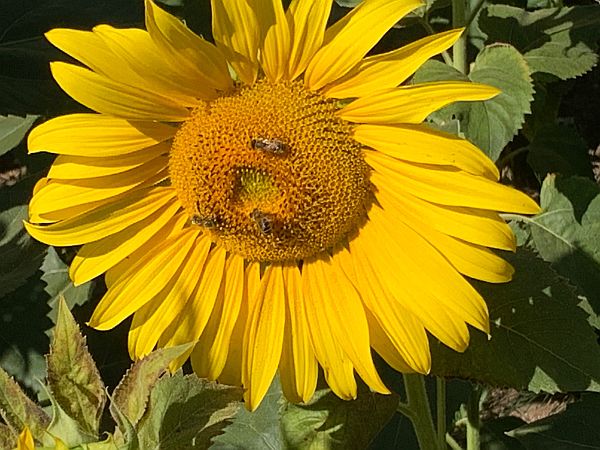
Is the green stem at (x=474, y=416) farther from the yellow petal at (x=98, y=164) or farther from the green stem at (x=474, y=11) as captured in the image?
the yellow petal at (x=98, y=164)

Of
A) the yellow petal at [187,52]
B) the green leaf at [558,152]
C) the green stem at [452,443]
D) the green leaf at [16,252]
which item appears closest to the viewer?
the yellow petal at [187,52]

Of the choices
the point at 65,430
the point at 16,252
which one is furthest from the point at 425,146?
the point at 16,252

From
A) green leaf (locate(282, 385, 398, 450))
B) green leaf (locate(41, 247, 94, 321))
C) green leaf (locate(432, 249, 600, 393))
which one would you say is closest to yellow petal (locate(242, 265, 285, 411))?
green leaf (locate(282, 385, 398, 450))

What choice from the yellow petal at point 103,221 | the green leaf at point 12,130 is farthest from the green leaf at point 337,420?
the green leaf at point 12,130

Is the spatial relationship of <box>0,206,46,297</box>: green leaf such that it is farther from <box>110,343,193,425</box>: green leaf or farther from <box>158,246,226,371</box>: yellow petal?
<box>110,343,193,425</box>: green leaf

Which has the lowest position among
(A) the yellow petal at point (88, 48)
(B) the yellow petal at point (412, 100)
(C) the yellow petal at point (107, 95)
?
(B) the yellow petal at point (412, 100)
